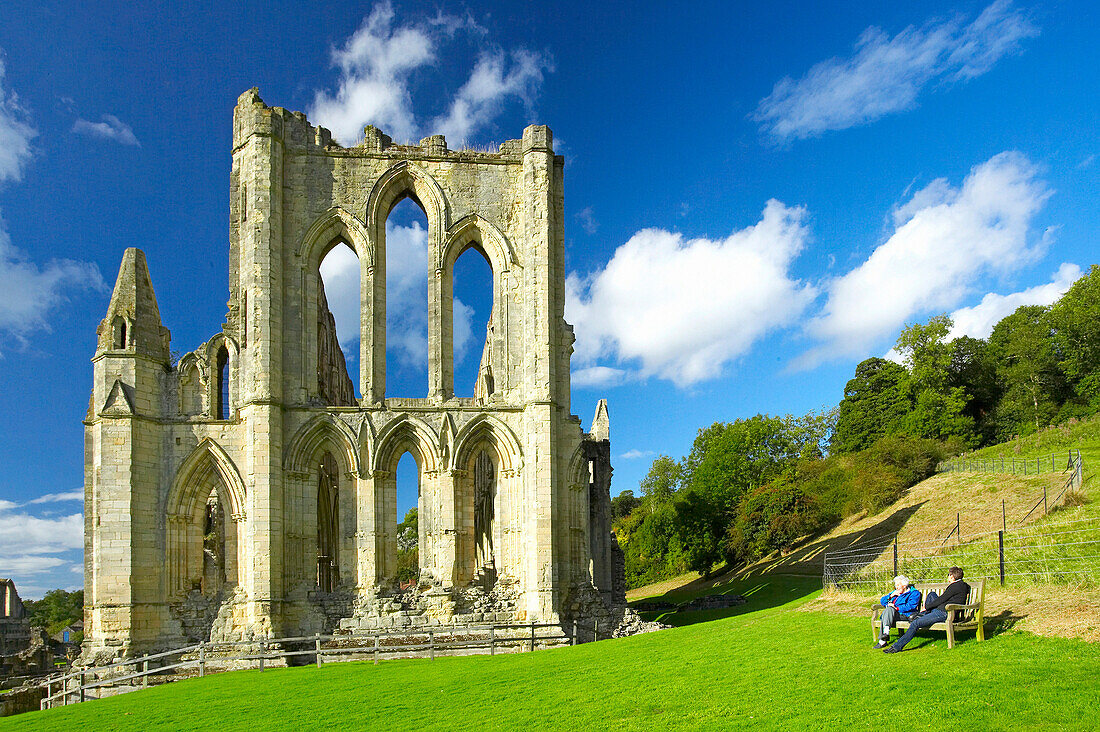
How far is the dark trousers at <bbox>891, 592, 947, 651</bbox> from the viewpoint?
9422 millimetres

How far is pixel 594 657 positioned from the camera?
47.7ft

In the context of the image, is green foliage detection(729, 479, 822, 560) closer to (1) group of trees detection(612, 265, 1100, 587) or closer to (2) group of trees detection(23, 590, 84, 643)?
(1) group of trees detection(612, 265, 1100, 587)

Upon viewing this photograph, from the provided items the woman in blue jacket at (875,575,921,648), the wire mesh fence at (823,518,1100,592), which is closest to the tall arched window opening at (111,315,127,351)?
the woman in blue jacket at (875,575,921,648)

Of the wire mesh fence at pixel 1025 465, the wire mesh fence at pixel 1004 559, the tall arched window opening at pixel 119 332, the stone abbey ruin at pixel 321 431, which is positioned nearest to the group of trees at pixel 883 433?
the wire mesh fence at pixel 1025 465

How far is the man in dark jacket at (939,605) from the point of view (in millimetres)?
9391

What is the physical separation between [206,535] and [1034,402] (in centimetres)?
4542

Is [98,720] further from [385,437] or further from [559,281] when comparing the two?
[559,281]

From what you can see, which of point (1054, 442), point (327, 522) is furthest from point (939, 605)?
point (1054, 442)

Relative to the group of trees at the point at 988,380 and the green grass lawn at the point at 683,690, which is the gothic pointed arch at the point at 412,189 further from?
the group of trees at the point at 988,380

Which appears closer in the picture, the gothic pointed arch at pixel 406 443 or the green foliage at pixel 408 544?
the gothic pointed arch at pixel 406 443

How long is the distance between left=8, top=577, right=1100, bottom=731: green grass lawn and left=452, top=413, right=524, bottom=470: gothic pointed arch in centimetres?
548

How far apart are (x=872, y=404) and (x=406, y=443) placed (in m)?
41.3

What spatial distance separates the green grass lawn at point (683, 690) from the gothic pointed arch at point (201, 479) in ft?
15.9

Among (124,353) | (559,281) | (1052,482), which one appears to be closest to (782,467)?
(1052,482)
